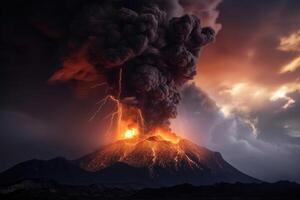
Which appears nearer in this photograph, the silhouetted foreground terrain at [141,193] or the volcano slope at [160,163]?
the silhouetted foreground terrain at [141,193]

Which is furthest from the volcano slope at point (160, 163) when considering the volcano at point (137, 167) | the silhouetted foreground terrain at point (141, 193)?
the silhouetted foreground terrain at point (141, 193)

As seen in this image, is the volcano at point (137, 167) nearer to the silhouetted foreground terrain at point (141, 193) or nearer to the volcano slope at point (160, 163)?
the volcano slope at point (160, 163)

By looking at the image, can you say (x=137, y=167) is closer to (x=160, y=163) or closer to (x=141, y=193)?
(x=160, y=163)

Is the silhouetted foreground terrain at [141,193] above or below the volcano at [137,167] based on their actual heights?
below

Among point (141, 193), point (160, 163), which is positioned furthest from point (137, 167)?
point (141, 193)

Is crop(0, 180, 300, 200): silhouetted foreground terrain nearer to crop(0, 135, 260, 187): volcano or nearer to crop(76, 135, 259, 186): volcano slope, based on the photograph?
crop(0, 135, 260, 187): volcano

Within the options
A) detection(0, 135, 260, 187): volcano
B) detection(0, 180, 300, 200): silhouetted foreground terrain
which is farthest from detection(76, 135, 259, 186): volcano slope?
detection(0, 180, 300, 200): silhouetted foreground terrain
